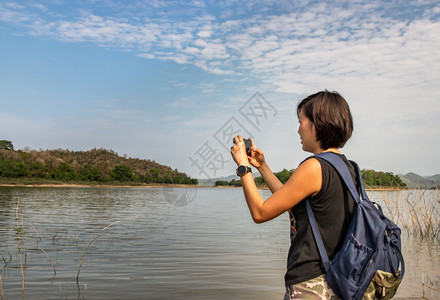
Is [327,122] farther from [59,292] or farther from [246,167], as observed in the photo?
[59,292]

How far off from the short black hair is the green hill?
2718 inches

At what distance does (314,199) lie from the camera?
66.2 inches

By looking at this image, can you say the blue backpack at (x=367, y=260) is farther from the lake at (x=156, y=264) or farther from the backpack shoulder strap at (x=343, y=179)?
the lake at (x=156, y=264)

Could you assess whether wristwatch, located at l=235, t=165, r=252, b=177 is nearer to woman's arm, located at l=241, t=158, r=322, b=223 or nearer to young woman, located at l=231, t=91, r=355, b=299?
young woman, located at l=231, t=91, r=355, b=299

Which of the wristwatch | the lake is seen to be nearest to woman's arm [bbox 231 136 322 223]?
the wristwatch

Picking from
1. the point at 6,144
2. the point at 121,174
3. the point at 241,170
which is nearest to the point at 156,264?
the point at 241,170

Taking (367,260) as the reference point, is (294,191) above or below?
above

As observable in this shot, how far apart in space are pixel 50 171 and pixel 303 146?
3000 inches

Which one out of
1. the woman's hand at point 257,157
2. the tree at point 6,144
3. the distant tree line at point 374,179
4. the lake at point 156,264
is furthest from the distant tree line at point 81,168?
the woman's hand at point 257,157

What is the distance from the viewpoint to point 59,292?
602 cm

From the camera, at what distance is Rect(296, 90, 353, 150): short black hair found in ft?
5.74

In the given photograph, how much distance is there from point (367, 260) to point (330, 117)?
2.06 feet

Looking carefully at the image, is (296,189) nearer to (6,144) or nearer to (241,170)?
(241,170)

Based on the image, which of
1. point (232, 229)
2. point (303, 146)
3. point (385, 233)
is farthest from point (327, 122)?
point (232, 229)
